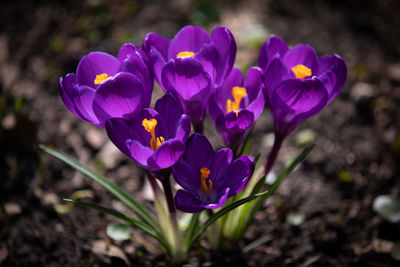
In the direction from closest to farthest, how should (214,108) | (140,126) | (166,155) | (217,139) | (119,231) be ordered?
(166,155), (140,126), (214,108), (119,231), (217,139)

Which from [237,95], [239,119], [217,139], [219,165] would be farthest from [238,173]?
[217,139]

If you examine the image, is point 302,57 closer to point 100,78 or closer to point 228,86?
point 228,86

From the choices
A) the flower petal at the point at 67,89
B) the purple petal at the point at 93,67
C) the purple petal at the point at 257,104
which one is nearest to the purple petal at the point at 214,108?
the purple petal at the point at 257,104

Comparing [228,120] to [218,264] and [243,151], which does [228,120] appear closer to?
[243,151]

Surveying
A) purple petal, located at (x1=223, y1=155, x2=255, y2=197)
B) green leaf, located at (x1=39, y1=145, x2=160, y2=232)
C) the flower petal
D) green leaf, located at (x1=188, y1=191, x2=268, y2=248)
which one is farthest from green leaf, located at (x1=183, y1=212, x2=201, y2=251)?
the flower petal

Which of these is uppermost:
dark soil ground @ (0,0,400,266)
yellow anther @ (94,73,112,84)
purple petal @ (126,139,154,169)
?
yellow anther @ (94,73,112,84)

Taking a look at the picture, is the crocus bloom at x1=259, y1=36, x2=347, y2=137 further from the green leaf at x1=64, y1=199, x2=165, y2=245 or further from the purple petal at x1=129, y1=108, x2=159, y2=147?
the green leaf at x1=64, y1=199, x2=165, y2=245
